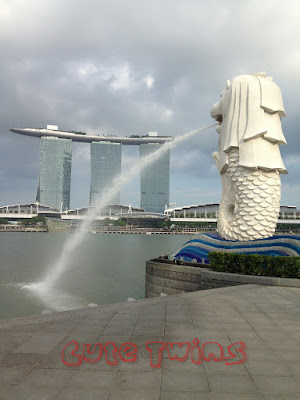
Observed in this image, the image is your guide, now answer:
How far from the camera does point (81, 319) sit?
18.1 feet

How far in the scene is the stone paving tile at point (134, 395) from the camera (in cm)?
293

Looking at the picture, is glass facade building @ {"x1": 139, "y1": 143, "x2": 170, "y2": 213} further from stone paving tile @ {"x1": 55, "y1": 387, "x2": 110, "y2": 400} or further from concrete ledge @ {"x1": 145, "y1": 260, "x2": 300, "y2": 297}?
stone paving tile @ {"x1": 55, "y1": 387, "x2": 110, "y2": 400}

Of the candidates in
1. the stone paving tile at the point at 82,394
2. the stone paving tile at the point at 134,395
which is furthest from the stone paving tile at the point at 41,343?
the stone paving tile at the point at 134,395

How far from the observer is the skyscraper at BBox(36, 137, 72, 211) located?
421 ft

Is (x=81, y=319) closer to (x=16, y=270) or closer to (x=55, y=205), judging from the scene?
(x=16, y=270)

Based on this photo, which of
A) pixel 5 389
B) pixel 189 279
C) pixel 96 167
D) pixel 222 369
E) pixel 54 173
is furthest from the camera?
pixel 96 167

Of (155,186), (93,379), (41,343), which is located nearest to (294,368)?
(93,379)

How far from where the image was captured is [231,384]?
3223mm

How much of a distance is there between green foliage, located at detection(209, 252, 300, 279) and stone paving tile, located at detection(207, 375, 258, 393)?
21.1ft

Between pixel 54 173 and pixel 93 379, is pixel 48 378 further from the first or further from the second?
pixel 54 173

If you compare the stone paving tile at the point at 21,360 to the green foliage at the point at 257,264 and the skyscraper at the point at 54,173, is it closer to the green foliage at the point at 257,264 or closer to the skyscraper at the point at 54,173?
the green foliage at the point at 257,264

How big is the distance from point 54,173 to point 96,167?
1620cm

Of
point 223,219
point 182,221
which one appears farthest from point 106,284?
point 182,221

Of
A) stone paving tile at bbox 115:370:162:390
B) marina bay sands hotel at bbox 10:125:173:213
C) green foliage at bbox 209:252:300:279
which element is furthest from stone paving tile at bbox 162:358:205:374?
marina bay sands hotel at bbox 10:125:173:213
